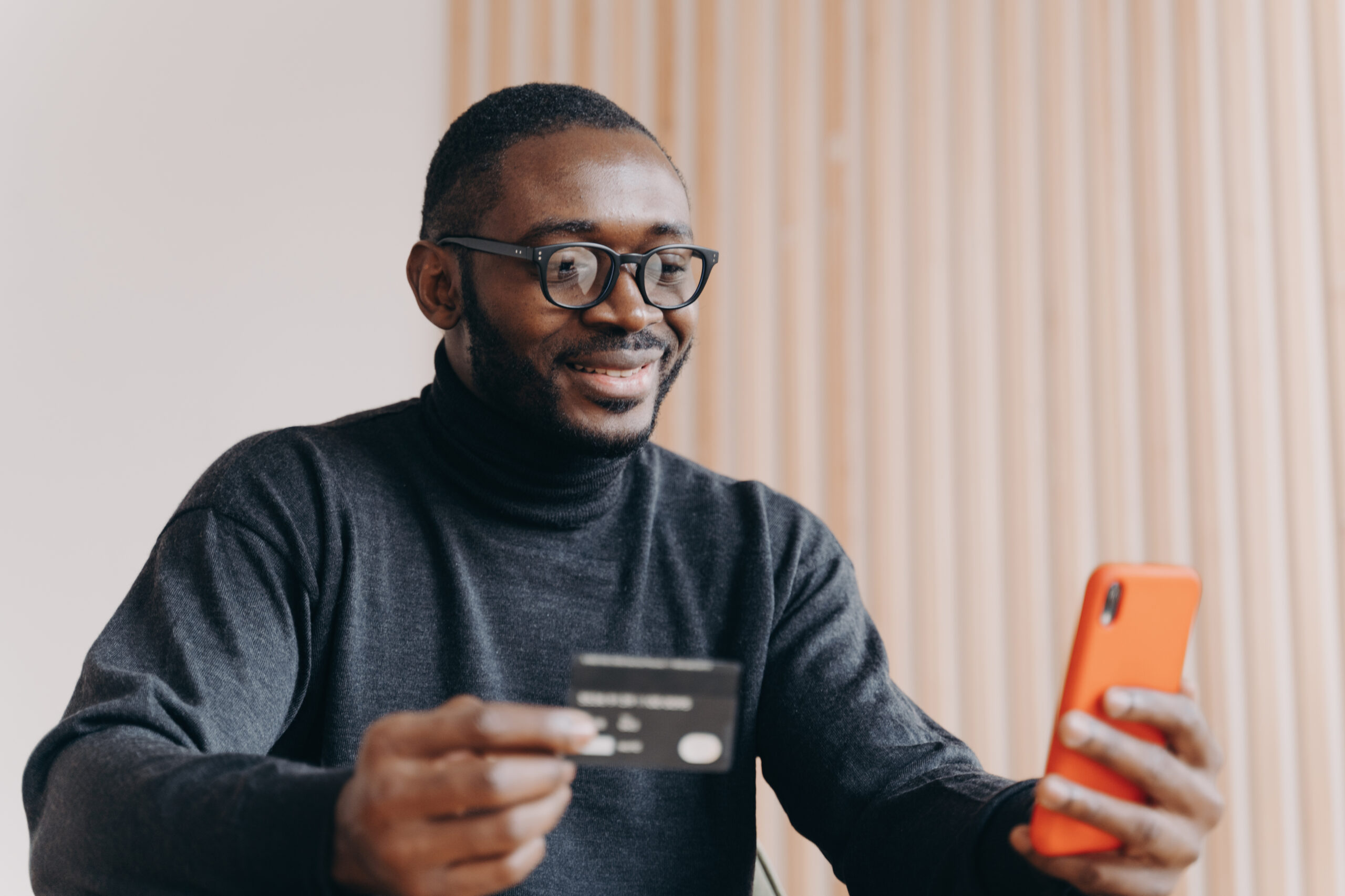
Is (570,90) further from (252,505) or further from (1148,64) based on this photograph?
(1148,64)

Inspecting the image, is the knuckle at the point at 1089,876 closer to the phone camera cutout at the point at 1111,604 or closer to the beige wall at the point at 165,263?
the phone camera cutout at the point at 1111,604

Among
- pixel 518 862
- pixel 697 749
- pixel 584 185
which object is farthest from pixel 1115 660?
pixel 584 185

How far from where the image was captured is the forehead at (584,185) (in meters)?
1.33

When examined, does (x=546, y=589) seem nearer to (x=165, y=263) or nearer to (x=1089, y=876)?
(x=1089, y=876)

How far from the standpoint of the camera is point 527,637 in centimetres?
131

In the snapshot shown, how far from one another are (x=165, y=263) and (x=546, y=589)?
1.37m

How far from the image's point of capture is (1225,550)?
2.30 m

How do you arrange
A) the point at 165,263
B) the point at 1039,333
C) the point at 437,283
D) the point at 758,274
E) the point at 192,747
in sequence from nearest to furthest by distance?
the point at 192,747
the point at 437,283
the point at 165,263
the point at 1039,333
the point at 758,274

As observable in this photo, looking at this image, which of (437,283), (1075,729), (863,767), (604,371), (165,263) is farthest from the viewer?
(165,263)

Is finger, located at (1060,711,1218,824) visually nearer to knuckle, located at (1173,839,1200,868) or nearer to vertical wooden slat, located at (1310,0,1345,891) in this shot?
knuckle, located at (1173,839,1200,868)

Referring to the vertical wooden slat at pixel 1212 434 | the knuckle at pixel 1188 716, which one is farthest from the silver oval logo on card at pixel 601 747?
the vertical wooden slat at pixel 1212 434

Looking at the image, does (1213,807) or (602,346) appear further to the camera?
(602,346)

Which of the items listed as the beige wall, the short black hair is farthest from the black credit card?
the beige wall

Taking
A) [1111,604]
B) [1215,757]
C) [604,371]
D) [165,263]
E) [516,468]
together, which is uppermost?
[165,263]
